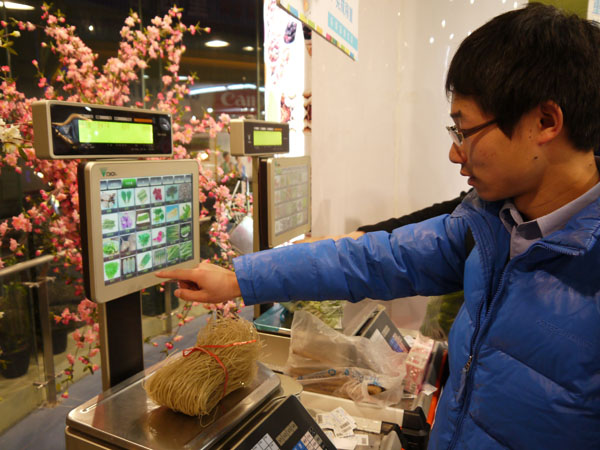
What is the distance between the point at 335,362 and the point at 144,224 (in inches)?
36.2

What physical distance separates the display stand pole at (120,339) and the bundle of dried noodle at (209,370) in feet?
0.51

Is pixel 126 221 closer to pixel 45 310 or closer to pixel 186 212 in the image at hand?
pixel 186 212

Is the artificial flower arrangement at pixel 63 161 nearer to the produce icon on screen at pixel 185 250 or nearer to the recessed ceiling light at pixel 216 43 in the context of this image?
the produce icon on screen at pixel 185 250

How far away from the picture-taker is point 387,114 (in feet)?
12.2

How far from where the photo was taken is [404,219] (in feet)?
8.32

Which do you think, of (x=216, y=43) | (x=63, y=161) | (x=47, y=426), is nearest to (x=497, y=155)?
(x=63, y=161)

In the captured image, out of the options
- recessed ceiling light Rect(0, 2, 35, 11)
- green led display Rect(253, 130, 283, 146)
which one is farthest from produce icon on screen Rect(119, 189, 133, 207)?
recessed ceiling light Rect(0, 2, 35, 11)

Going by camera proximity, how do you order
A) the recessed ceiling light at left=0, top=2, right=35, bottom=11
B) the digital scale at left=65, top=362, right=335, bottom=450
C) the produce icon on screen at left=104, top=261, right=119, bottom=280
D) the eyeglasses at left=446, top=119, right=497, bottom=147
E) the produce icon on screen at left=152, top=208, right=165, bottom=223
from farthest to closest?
the recessed ceiling light at left=0, top=2, right=35, bottom=11 → the produce icon on screen at left=152, top=208, right=165, bottom=223 → the produce icon on screen at left=104, top=261, right=119, bottom=280 → the digital scale at left=65, top=362, right=335, bottom=450 → the eyeglasses at left=446, top=119, right=497, bottom=147

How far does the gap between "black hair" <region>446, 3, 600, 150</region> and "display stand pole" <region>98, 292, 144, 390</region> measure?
0.98m

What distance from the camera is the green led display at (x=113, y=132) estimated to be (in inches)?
41.6

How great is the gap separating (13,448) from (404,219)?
7.90 ft

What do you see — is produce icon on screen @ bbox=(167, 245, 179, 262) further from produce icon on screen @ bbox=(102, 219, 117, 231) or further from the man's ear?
the man's ear

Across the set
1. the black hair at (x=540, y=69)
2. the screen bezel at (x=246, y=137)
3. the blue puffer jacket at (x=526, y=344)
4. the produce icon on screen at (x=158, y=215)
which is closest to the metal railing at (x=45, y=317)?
the screen bezel at (x=246, y=137)

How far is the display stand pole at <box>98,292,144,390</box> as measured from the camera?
1.22 metres
